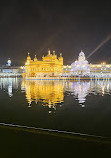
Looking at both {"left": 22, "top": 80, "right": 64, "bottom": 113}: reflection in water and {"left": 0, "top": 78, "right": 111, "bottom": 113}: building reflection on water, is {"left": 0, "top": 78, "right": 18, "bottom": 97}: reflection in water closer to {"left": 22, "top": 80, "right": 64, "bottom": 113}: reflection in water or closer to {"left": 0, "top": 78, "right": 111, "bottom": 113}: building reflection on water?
{"left": 0, "top": 78, "right": 111, "bottom": 113}: building reflection on water

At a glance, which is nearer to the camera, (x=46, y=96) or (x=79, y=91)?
(x=46, y=96)

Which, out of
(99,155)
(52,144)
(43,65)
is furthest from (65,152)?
(43,65)

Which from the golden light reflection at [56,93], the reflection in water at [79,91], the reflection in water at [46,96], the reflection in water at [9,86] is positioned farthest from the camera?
the reflection in water at [9,86]

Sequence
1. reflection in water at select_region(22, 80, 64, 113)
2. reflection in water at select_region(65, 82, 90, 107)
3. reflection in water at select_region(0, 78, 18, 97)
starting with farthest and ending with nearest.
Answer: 1. reflection in water at select_region(0, 78, 18, 97)
2. reflection in water at select_region(65, 82, 90, 107)
3. reflection in water at select_region(22, 80, 64, 113)

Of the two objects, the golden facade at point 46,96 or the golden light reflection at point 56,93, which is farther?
the golden light reflection at point 56,93

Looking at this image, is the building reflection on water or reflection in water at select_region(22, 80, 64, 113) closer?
reflection in water at select_region(22, 80, 64, 113)

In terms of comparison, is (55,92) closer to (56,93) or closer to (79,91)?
(56,93)

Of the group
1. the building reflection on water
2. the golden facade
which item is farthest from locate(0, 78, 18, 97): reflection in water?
the golden facade

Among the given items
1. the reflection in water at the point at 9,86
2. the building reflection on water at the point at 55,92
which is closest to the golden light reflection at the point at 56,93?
the building reflection on water at the point at 55,92

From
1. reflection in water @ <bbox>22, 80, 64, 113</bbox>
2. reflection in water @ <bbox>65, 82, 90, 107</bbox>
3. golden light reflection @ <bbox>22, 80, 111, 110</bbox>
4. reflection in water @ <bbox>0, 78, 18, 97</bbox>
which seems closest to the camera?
reflection in water @ <bbox>22, 80, 64, 113</bbox>

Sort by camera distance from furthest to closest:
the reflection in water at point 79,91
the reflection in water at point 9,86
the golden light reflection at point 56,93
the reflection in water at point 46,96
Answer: the reflection in water at point 9,86 → the reflection in water at point 79,91 → the golden light reflection at point 56,93 → the reflection in water at point 46,96

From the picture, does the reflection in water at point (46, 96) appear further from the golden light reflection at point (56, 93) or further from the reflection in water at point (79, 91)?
the reflection in water at point (79, 91)

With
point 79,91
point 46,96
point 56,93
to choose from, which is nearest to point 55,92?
point 56,93

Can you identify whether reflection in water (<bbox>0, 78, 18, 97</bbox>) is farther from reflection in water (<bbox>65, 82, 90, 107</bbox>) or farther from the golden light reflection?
reflection in water (<bbox>65, 82, 90, 107</bbox>)
